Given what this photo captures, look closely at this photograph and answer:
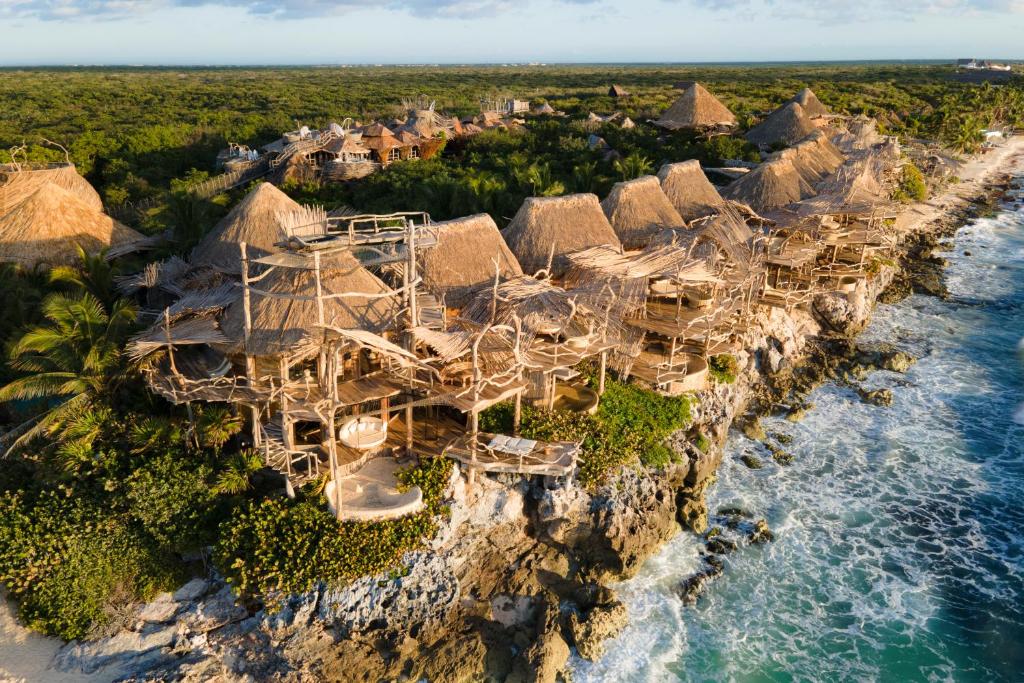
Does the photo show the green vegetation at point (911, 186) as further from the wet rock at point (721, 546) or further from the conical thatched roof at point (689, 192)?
the wet rock at point (721, 546)

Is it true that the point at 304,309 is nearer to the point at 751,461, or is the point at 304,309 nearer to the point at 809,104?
the point at 751,461

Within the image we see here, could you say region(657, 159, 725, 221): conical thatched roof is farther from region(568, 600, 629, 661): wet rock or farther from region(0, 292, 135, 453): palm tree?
region(0, 292, 135, 453): palm tree

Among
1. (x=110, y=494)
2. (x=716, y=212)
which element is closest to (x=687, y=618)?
(x=110, y=494)

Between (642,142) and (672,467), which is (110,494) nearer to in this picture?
(672,467)

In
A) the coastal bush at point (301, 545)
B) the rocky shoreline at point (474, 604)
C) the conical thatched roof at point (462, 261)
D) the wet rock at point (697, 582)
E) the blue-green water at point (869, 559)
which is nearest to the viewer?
the rocky shoreline at point (474, 604)

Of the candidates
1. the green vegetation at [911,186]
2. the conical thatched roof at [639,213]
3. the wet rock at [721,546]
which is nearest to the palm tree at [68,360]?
the wet rock at [721,546]

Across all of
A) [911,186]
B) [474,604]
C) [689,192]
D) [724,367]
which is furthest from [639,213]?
[911,186]

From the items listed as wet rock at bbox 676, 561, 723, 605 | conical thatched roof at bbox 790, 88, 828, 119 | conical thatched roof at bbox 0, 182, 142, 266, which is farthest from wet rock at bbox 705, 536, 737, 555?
conical thatched roof at bbox 790, 88, 828, 119
